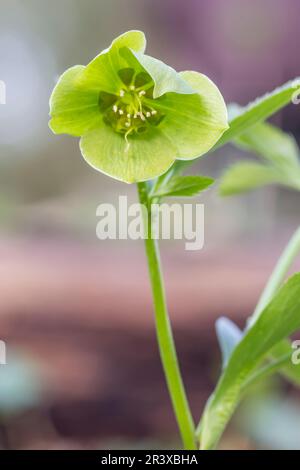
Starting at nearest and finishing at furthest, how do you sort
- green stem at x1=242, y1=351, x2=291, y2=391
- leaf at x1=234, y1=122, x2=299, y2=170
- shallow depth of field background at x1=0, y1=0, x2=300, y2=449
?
1. green stem at x1=242, y1=351, x2=291, y2=391
2. leaf at x1=234, y1=122, x2=299, y2=170
3. shallow depth of field background at x1=0, y1=0, x2=300, y2=449

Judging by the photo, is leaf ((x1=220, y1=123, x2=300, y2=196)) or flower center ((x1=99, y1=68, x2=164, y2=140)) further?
leaf ((x1=220, y1=123, x2=300, y2=196))

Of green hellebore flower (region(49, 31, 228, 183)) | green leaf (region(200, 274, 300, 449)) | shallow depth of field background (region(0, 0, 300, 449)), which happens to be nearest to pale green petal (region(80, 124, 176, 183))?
green hellebore flower (region(49, 31, 228, 183))

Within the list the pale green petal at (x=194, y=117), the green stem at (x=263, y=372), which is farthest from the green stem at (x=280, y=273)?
the pale green petal at (x=194, y=117)

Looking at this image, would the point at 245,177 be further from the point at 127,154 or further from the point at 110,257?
→ the point at 110,257

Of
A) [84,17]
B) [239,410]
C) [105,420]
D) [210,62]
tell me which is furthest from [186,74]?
[84,17]

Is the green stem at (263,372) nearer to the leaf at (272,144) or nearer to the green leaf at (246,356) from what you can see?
the green leaf at (246,356)

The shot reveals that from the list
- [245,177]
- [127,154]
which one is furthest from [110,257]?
[127,154]

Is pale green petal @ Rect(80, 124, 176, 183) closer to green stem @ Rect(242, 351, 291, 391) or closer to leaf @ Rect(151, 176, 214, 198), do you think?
leaf @ Rect(151, 176, 214, 198)
